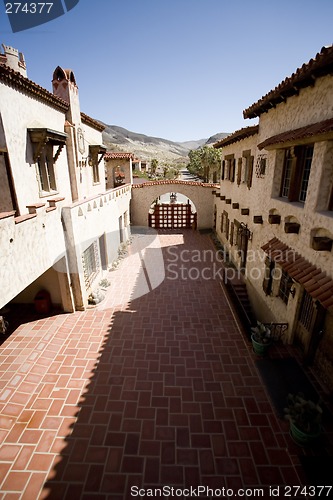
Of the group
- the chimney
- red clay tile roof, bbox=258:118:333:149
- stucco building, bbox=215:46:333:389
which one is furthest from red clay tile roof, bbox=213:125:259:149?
the chimney

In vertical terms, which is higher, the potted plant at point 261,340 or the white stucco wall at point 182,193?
the white stucco wall at point 182,193

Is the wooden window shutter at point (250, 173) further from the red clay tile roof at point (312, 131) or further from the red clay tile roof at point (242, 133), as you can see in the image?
the red clay tile roof at point (312, 131)

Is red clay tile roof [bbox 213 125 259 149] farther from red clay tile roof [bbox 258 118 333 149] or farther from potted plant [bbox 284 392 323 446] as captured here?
potted plant [bbox 284 392 323 446]

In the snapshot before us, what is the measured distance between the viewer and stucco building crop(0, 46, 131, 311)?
6234 millimetres

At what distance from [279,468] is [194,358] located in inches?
123

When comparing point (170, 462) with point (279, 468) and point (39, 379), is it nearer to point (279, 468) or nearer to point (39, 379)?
point (279, 468)

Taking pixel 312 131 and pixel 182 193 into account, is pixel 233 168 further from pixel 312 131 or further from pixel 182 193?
pixel 312 131

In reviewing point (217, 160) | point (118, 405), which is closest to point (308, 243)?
point (118, 405)

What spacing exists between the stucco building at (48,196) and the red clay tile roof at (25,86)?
0.09 ft

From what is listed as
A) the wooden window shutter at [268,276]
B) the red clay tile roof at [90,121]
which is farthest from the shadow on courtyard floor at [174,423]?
the red clay tile roof at [90,121]

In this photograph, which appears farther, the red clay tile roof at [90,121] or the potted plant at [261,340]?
the red clay tile roof at [90,121]

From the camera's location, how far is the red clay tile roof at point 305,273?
4.84m

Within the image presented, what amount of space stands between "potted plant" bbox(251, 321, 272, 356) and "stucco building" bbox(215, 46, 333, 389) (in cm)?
71

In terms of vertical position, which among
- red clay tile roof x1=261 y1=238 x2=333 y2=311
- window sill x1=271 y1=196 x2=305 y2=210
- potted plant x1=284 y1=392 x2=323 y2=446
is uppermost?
window sill x1=271 y1=196 x2=305 y2=210
